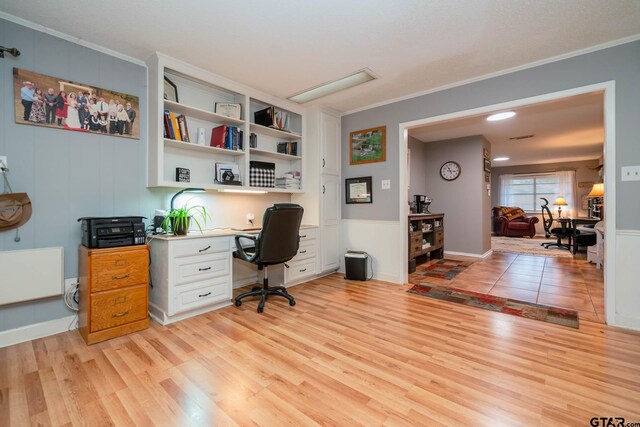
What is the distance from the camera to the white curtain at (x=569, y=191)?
28.8 feet

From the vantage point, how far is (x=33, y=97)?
85.5 inches

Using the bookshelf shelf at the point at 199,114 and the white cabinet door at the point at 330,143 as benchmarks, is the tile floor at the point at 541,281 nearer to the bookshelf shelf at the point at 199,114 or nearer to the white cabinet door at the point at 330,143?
the white cabinet door at the point at 330,143

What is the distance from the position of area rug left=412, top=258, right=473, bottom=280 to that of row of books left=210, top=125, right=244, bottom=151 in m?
3.20

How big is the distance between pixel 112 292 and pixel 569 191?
11781 millimetres

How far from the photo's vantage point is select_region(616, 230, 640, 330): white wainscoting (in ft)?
7.61

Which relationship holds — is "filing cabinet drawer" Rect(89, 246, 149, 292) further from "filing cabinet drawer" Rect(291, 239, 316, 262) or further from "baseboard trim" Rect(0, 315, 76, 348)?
"filing cabinet drawer" Rect(291, 239, 316, 262)

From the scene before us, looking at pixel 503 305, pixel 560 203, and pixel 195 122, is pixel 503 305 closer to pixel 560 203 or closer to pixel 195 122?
pixel 195 122

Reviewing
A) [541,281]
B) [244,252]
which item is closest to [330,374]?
[244,252]

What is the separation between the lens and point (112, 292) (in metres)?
2.16

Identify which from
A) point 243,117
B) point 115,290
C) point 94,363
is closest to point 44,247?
point 115,290

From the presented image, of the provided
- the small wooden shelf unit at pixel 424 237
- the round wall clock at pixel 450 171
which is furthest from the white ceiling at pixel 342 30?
the round wall clock at pixel 450 171

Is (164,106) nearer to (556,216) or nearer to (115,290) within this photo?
(115,290)

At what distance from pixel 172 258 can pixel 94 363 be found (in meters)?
0.86

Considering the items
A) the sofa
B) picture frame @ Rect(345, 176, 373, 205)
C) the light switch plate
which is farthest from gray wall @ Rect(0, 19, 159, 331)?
the sofa
